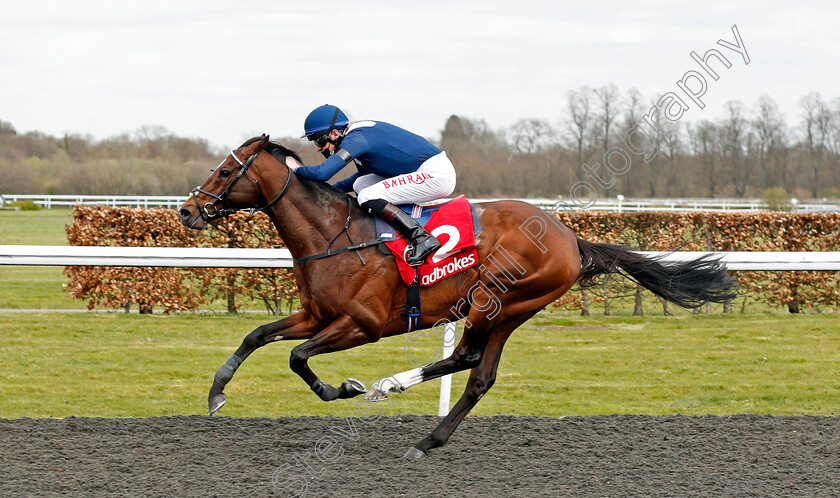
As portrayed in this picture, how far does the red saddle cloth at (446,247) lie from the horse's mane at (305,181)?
42 cm

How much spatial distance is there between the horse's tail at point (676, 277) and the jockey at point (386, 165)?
41.0 inches

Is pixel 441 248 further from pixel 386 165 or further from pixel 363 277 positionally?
pixel 386 165

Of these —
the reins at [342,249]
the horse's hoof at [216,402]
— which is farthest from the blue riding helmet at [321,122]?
the horse's hoof at [216,402]

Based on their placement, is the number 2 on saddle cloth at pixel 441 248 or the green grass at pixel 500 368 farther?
the green grass at pixel 500 368

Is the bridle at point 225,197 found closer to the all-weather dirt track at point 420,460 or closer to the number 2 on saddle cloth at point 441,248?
the number 2 on saddle cloth at point 441,248

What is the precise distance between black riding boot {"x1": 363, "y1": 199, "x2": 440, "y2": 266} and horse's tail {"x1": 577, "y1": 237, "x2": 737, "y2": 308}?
1089 millimetres

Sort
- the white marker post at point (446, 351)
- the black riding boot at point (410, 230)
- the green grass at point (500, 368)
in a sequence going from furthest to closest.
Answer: the green grass at point (500, 368), the white marker post at point (446, 351), the black riding boot at point (410, 230)

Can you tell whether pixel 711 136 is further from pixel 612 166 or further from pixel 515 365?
pixel 612 166

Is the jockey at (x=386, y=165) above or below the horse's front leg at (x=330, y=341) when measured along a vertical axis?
above

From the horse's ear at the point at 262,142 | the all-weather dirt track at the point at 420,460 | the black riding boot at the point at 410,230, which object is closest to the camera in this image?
the all-weather dirt track at the point at 420,460

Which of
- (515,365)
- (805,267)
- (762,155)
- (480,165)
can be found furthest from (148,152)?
(805,267)

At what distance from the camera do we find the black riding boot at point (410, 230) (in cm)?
393

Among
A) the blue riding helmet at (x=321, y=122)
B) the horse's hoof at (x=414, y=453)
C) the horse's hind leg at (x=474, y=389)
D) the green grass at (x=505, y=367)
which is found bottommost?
the green grass at (x=505, y=367)

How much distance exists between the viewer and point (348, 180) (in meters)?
4.43
